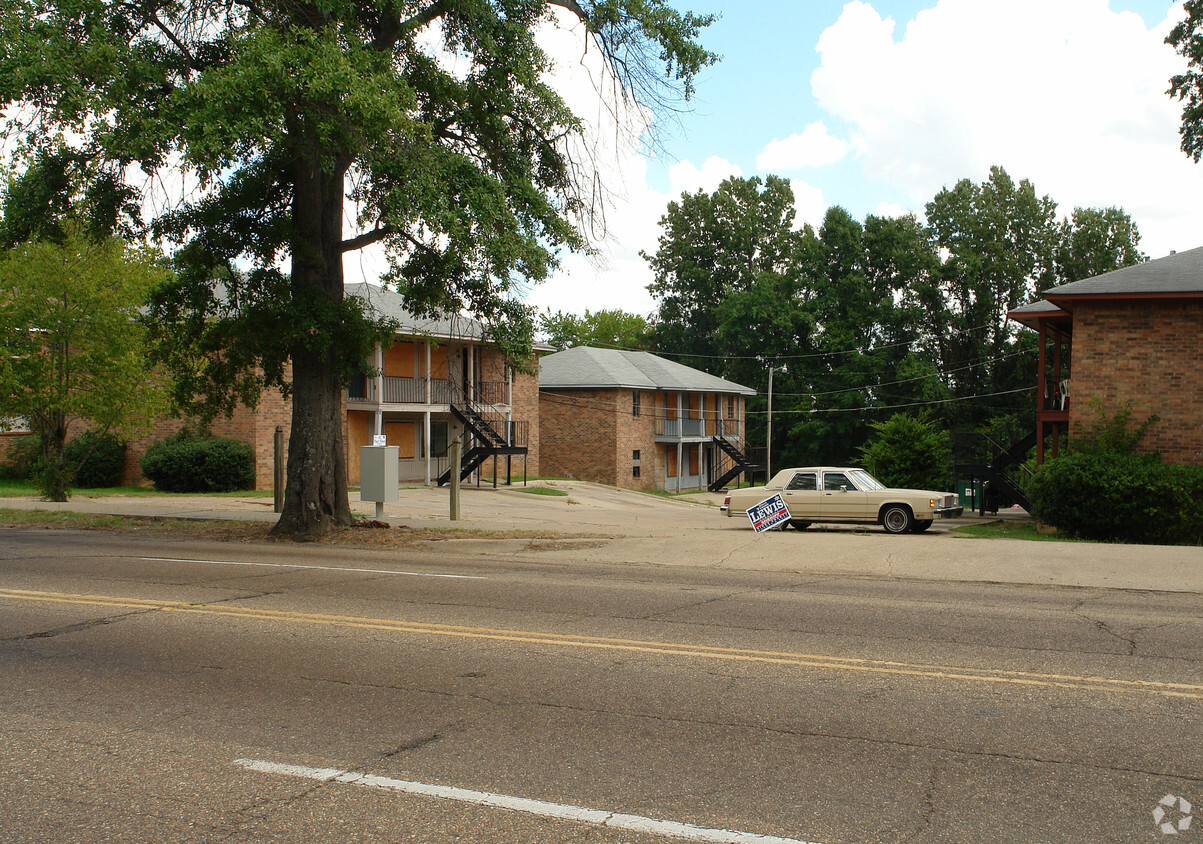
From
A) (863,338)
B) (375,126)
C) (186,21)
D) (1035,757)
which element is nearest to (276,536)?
(375,126)

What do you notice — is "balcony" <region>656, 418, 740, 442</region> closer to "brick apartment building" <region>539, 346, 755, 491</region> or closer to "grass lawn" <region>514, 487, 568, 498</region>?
"brick apartment building" <region>539, 346, 755, 491</region>

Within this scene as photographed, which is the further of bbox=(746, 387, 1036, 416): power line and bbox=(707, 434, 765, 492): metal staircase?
bbox=(746, 387, 1036, 416): power line

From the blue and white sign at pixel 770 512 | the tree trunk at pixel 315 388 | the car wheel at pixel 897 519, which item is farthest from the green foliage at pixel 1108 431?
the tree trunk at pixel 315 388

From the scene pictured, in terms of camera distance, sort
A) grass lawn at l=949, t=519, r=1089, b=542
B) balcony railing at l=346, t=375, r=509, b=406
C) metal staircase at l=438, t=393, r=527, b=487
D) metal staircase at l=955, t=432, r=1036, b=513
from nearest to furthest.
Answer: grass lawn at l=949, t=519, r=1089, b=542
metal staircase at l=955, t=432, r=1036, b=513
metal staircase at l=438, t=393, r=527, b=487
balcony railing at l=346, t=375, r=509, b=406

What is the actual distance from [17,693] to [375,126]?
9.04m

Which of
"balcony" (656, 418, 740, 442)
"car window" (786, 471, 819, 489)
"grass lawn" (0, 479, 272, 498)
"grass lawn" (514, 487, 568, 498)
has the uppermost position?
"balcony" (656, 418, 740, 442)

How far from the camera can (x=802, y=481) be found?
20672mm

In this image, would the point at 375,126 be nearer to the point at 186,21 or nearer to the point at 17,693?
the point at 186,21

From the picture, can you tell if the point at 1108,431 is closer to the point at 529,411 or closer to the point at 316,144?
the point at 316,144

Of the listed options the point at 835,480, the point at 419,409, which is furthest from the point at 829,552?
the point at 419,409

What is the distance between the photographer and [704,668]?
7.04 meters

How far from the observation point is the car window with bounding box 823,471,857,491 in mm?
20391

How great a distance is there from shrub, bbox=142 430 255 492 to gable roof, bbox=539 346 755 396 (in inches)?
709

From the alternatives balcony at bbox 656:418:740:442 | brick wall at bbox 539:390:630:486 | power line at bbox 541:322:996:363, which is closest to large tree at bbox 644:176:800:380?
power line at bbox 541:322:996:363
